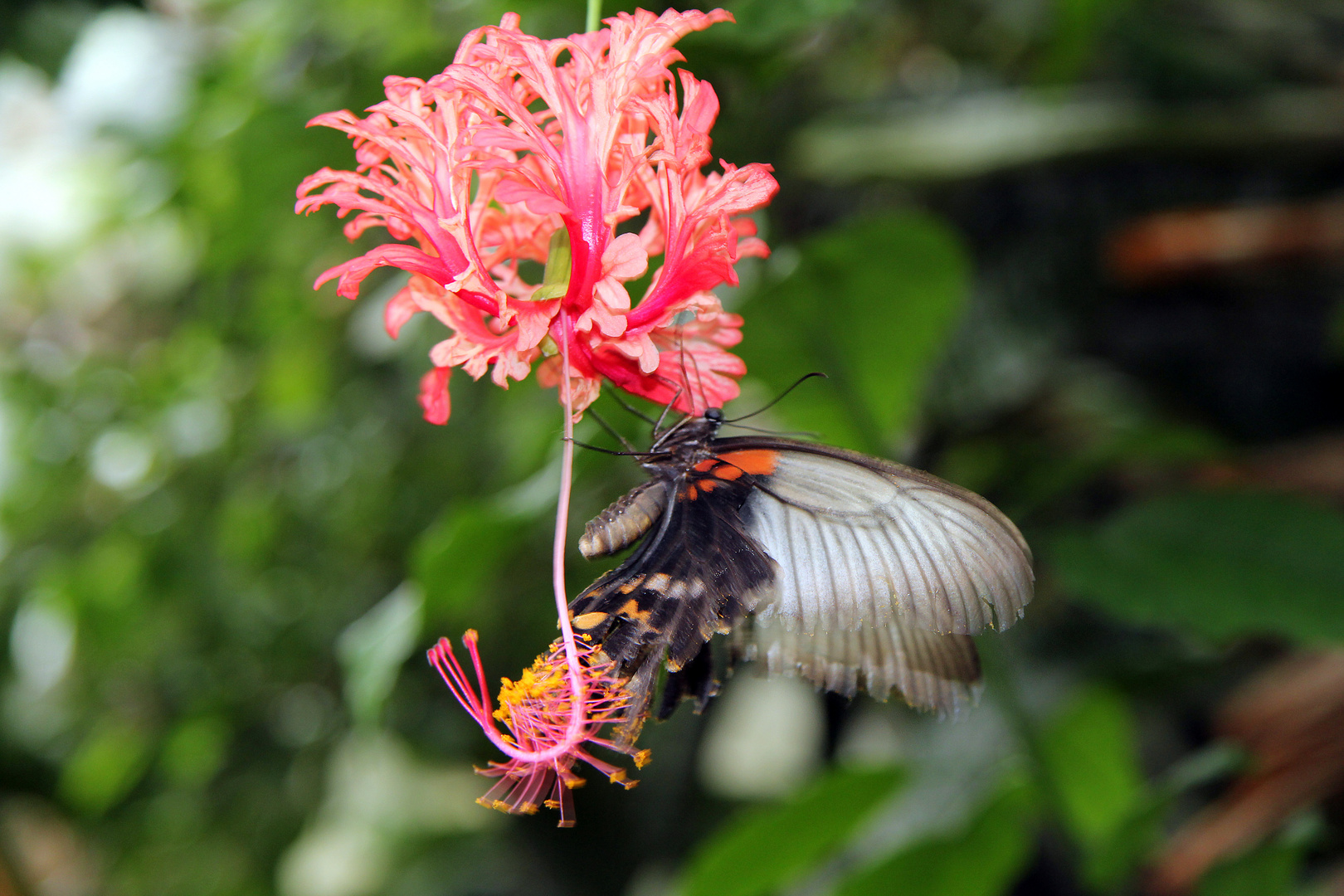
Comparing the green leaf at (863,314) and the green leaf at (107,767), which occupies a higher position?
the green leaf at (863,314)

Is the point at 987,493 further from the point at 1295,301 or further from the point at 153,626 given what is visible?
the point at 153,626

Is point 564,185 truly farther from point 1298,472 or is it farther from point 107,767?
point 107,767

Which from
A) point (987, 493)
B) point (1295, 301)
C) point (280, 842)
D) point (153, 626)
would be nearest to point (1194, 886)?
point (987, 493)

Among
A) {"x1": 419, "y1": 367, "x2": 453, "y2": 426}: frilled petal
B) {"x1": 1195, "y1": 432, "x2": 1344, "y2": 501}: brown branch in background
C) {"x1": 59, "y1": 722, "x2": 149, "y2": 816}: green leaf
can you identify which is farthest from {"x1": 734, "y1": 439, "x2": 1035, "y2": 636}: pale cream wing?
{"x1": 59, "y1": 722, "x2": 149, "y2": 816}: green leaf

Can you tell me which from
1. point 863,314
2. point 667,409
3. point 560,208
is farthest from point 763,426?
point 560,208

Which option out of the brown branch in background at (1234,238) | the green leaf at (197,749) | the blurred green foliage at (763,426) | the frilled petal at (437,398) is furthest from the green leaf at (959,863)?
the green leaf at (197,749)

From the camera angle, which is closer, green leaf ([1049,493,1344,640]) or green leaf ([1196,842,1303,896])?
green leaf ([1049,493,1344,640])

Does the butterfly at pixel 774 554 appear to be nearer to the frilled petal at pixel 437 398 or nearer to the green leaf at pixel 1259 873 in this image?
the frilled petal at pixel 437 398

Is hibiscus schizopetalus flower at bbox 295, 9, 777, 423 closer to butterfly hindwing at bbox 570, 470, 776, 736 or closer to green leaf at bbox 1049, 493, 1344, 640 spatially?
butterfly hindwing at bbox 570, 470, 776, 736
